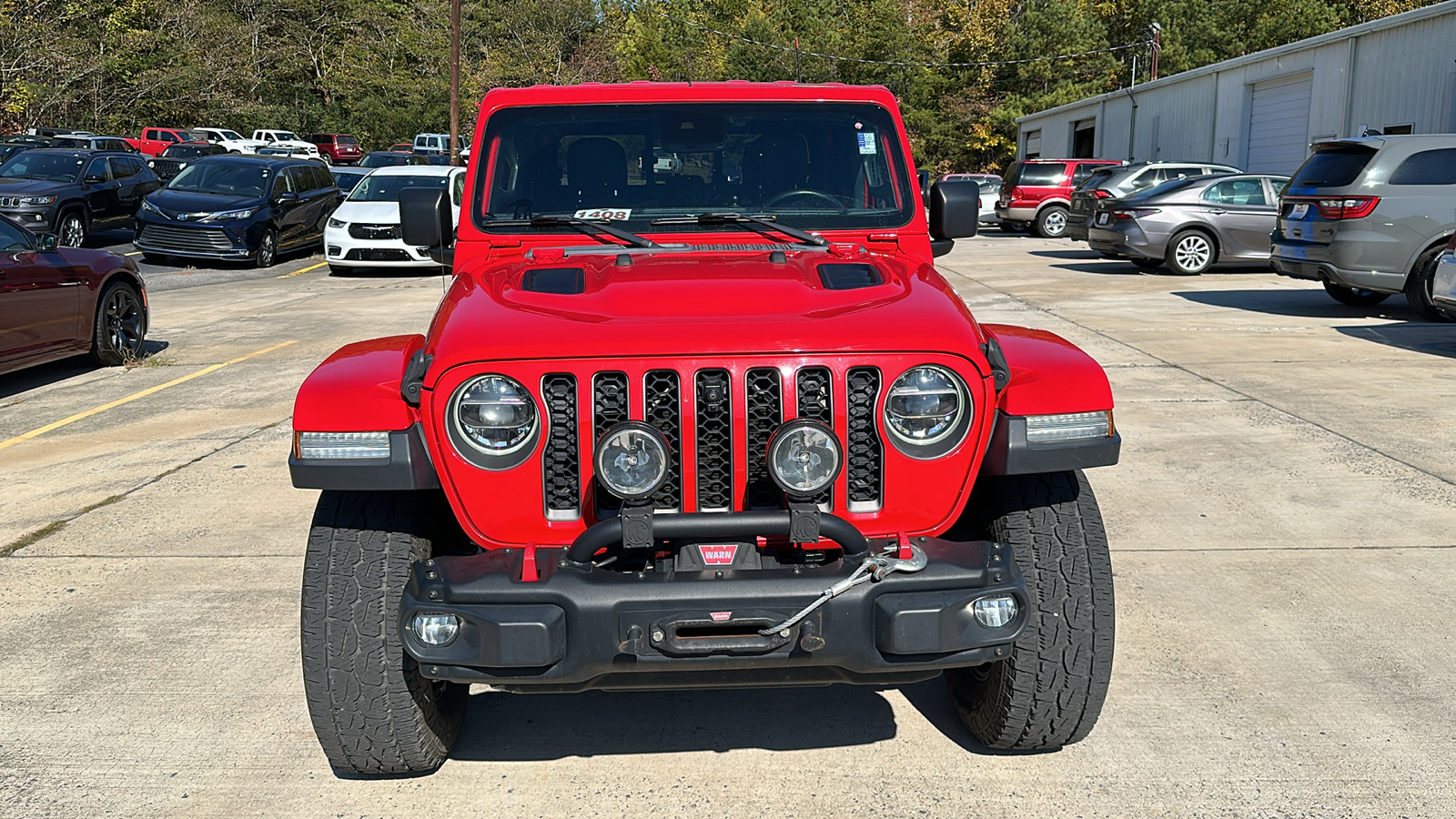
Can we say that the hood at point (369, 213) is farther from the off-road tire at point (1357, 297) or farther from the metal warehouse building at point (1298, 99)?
the metal warehouse building at point (1298, 99)

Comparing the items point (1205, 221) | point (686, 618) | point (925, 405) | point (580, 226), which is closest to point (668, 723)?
point (686, 618)

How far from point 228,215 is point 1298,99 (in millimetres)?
20678

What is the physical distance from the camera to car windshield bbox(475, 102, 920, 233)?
4.32m

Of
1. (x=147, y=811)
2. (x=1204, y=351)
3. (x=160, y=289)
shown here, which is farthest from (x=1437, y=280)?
(x=160, y=289)

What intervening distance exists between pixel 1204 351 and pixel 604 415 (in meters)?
8.95

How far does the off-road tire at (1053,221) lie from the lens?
27703mm

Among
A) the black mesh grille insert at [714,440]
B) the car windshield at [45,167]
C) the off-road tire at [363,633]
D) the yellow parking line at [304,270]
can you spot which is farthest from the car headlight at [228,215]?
the black mesh grille insert at [714,440]

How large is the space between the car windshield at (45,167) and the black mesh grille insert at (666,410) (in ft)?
71.5

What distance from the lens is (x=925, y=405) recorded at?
119 inches

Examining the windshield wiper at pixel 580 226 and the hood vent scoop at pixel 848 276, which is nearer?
the hood vent scoop at pixel 848 276

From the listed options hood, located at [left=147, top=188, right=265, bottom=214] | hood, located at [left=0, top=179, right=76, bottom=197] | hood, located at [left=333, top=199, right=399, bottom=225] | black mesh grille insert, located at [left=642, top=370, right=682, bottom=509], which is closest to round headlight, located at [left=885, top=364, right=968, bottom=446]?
black mesh grille insert, located at [left=642, top=370, right=682, bottom=509]

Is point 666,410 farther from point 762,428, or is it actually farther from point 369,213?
point 369,213

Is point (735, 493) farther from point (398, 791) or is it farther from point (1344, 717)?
point (1344, 717)

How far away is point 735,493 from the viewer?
2.98m
